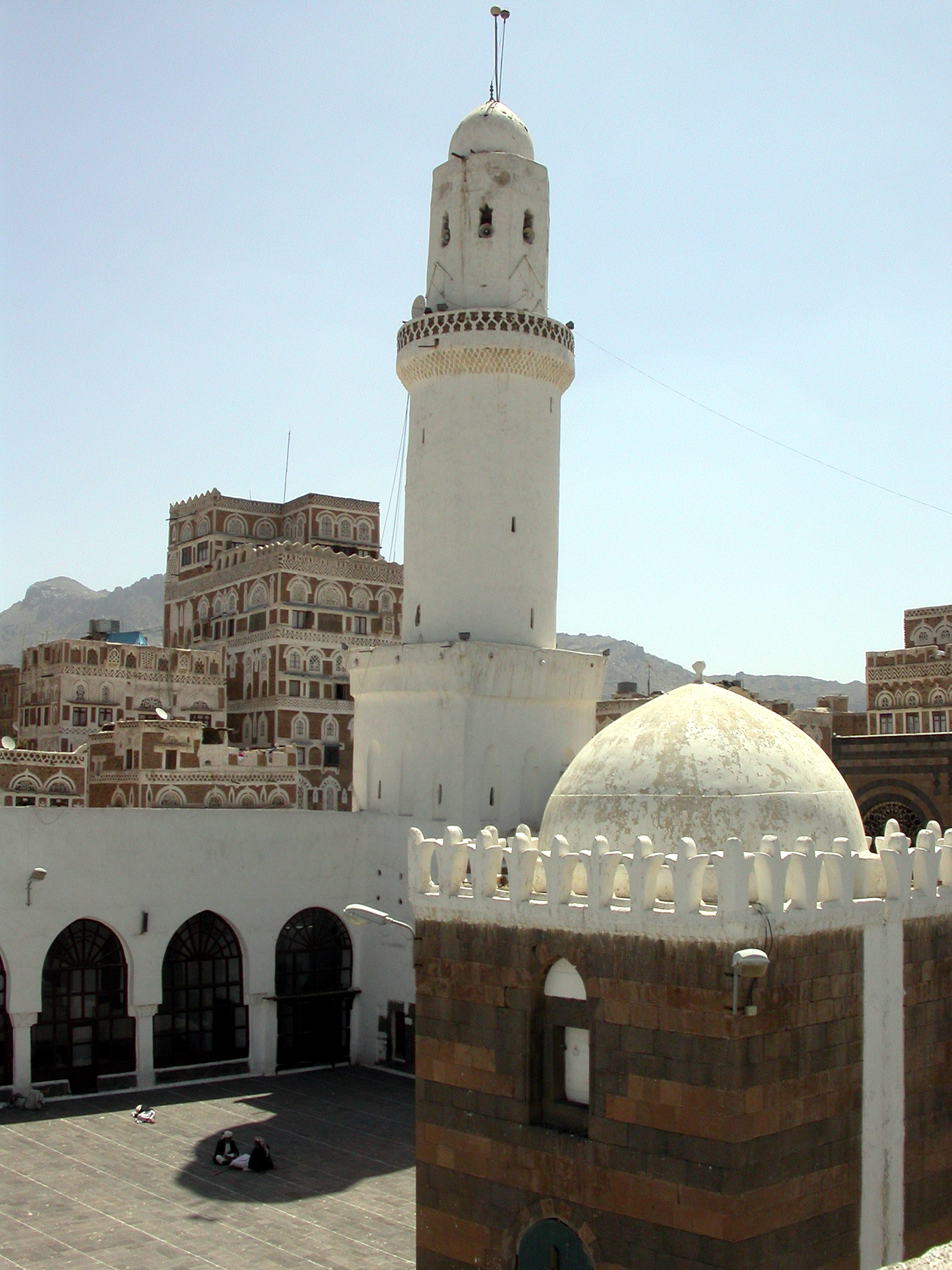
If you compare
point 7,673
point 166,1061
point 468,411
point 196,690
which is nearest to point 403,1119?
point 166,1061

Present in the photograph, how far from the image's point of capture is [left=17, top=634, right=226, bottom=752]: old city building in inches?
2127

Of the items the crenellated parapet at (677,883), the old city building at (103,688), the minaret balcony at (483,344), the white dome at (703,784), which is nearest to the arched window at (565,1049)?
the crenellated parapet at (677,883)

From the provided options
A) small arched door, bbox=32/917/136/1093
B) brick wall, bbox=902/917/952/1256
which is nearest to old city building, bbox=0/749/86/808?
small arched door, bbox=32/917/136/1093

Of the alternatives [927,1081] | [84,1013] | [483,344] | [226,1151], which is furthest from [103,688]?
[927,1081]

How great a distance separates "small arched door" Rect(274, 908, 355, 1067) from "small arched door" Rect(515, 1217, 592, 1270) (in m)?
14.5

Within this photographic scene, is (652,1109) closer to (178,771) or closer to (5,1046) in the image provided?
(5,1046)

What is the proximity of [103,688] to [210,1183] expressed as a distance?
1470 inches

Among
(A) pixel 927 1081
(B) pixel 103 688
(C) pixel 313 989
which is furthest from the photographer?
(B) pixel 103 688

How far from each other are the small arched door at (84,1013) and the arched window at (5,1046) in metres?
0.48

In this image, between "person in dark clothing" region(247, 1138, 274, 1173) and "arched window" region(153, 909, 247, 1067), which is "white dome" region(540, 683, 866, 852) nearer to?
"person in dark clothing" region(247, 1138, 274, 1173)

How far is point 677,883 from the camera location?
1162 cm

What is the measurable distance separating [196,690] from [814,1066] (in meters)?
47.0

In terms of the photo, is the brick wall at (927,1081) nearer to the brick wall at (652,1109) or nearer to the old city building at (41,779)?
the brick wall at (652,1109)

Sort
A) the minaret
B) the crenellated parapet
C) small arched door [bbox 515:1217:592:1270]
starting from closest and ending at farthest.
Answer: the crenellated parapet < small arched door [bbox 515:1217:592:1270] < the minaret
